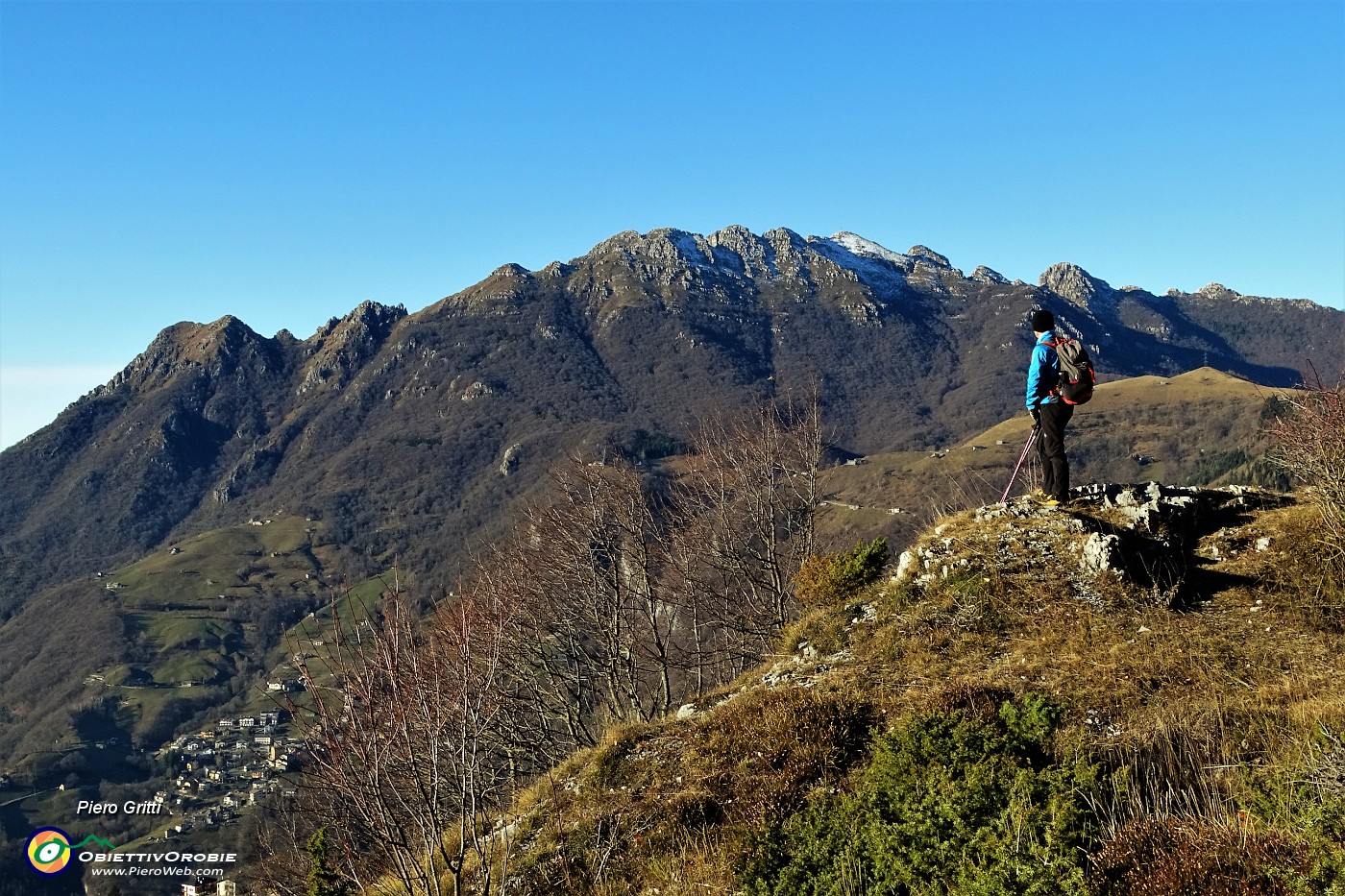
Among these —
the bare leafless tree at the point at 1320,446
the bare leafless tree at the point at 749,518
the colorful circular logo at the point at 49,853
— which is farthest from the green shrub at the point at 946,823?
the colorful circular logo at the point at 49,853

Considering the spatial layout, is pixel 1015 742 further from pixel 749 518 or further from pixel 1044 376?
pixel 749 518

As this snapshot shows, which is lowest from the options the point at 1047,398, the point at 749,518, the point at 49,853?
the point at 49,853

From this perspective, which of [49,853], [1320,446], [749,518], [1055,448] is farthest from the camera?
[49,853]

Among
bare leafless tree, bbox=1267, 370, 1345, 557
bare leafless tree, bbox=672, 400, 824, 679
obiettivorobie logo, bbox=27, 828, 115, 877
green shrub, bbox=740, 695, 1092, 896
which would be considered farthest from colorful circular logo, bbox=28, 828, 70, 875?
bare leafless tree, bbox=1267, 370, 1345, 557

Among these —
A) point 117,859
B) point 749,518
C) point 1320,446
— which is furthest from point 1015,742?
point 117,859

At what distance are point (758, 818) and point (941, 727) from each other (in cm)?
211

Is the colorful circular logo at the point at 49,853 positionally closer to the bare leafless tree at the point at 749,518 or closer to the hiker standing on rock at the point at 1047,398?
the bare leafless tree at the point at 749,518

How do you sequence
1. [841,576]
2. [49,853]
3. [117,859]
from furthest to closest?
[117,859], [49,853], [841,576]

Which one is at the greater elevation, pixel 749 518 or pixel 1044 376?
pixel 1044 376

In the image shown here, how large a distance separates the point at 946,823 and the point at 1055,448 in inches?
357

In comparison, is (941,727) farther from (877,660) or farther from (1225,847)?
(877,660)

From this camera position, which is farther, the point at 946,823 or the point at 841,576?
the point at 841,576

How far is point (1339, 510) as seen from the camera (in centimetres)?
1112

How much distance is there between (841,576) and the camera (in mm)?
15477
